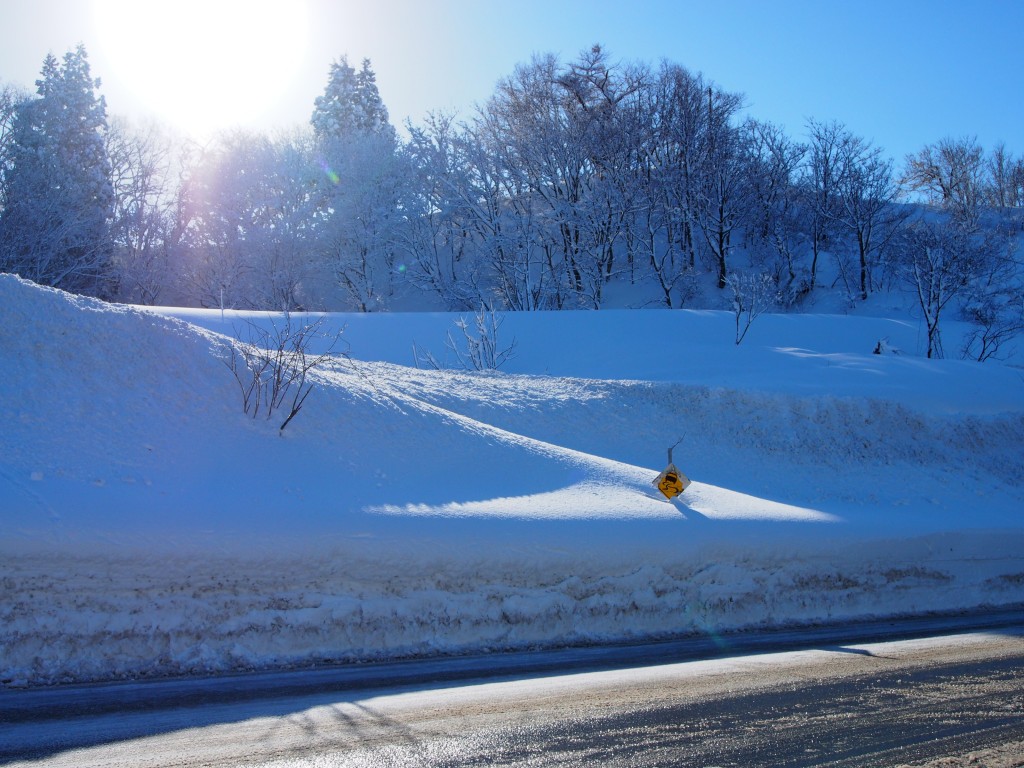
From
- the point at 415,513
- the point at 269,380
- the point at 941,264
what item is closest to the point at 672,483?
the point at 415,513

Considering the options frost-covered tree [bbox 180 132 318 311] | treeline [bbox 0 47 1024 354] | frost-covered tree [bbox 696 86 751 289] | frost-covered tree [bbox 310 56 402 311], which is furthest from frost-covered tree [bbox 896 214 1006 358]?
frost-covered tree [bbox 180 132 318 311]

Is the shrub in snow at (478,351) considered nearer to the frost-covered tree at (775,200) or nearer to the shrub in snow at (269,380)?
the shrub in snow at (269,380)

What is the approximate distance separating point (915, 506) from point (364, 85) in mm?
54129

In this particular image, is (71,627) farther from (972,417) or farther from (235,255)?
(235,255)

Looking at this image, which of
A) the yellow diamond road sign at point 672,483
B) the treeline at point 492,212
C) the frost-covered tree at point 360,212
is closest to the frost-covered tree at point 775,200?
the treeline at point 492,212

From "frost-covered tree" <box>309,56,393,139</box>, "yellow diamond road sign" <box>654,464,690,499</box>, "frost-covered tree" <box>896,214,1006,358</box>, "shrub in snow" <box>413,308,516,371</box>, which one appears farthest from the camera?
"frost-covered tree" <box>309,56,393,139</box>

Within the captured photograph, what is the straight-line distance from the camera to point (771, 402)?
58.3 ft

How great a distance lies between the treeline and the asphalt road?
30395 mm

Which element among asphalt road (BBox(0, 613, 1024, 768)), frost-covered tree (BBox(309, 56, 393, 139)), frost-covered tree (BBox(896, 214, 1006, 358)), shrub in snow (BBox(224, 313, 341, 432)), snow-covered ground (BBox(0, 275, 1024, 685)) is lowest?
asphalt road (BBox(0, 613, 1024, 768))

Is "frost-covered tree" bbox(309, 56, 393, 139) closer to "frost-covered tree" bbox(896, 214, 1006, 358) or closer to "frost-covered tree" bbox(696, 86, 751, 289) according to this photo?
"frost-covered tree" bbox(696, 86, 751, 289)

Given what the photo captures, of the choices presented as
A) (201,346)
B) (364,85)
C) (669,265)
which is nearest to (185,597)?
(201,346)

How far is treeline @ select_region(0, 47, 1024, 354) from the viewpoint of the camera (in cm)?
3944

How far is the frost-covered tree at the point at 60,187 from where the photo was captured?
3672 cm

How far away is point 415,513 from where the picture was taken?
9805mm
